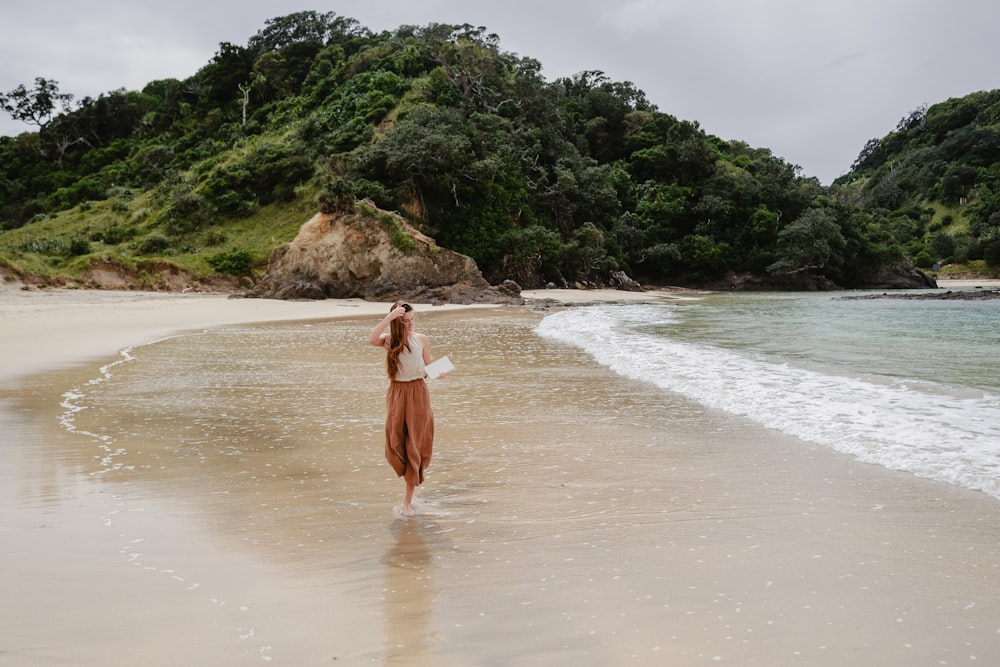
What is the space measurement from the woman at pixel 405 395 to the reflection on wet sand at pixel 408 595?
0.61 m

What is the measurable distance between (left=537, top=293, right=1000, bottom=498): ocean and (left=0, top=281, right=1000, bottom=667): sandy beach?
20.6 inches

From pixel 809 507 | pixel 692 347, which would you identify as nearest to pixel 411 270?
pixel 692 347

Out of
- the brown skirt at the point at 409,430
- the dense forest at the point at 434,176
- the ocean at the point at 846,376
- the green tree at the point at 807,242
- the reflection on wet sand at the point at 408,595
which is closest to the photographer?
the reflection on wet sand at the point at 408,595

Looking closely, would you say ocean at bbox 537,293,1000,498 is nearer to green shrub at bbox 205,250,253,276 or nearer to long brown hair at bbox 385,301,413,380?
long brown hair at bbox 385,301,413,380

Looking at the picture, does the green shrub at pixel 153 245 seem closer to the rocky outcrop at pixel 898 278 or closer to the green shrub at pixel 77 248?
the green shrub at pixel 77 248

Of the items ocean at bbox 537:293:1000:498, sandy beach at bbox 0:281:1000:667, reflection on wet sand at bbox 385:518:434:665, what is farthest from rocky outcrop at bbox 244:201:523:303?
reflection on wet sand at bbox 385:518:434:665

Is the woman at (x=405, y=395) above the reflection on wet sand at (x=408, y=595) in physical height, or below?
above

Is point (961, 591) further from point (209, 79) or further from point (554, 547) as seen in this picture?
point (209, 79)

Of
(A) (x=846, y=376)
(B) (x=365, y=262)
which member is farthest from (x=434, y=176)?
(A) (x=846, y=376)

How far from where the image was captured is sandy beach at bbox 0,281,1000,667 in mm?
2994

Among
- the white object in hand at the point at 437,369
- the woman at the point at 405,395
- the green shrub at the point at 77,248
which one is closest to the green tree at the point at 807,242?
the green shrub at the point at 77,248

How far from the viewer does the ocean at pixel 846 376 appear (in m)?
6.41

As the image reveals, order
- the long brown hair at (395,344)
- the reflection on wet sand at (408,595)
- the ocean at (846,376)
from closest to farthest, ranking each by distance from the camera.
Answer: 1. the reflection on wet sand at (408,595)
2. the long brown hair at (395,344)
3. the ocean at (846,376)

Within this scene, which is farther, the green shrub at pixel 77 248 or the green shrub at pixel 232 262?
the green shrub at pixel 232 262
